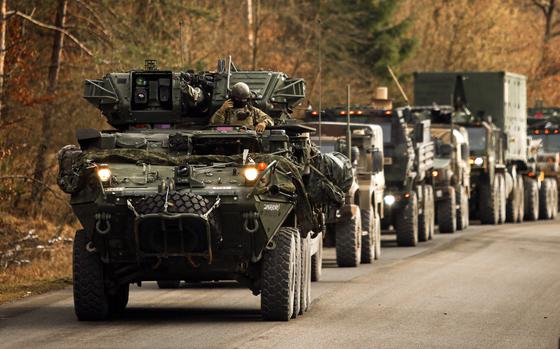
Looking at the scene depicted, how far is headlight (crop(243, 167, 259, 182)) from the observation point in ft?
47.4

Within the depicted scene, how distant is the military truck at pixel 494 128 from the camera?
117ft

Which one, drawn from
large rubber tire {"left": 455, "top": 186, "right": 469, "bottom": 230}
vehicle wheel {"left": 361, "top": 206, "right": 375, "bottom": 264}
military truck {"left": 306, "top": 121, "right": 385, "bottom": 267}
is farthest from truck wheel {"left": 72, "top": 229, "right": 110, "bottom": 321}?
large rubber tire {"left": 455, "top": 186, "right": 469, "bottom": 230}

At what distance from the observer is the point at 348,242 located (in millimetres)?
22625

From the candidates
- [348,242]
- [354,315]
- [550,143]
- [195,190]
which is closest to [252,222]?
[195,190]

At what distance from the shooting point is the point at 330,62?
53.0 m

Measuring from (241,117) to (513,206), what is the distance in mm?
22064

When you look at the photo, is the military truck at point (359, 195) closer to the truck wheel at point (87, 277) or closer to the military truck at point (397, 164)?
the military truck at point (397, 164)

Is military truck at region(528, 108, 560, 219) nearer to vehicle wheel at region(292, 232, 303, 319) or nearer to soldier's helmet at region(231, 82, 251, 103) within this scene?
soldier's helmet at region(231, 82, 251, 103)

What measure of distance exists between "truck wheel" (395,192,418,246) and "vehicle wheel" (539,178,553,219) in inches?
484

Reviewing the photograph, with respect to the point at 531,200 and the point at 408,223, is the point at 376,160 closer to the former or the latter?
the point at 408,223

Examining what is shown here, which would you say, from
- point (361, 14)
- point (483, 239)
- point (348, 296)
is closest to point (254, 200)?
point (348, 296)

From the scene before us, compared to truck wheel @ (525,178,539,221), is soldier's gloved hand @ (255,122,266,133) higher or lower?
higher

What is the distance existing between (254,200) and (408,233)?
1361 centimetres

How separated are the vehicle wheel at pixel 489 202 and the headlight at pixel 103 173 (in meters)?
22.0
